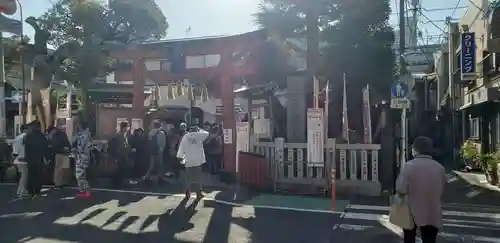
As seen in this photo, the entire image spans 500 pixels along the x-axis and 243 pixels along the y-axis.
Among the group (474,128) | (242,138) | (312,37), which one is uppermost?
(312,37)

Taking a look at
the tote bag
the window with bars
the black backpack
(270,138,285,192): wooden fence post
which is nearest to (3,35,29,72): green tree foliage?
the black backpack

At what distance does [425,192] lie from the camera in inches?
211

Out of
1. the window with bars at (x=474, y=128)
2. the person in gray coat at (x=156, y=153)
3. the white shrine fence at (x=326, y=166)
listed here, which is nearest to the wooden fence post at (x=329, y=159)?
the white shrine fence at (x=326, y=166)

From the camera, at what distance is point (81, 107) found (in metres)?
18.7

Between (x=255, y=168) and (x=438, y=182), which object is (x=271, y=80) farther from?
(x=438, y=182)

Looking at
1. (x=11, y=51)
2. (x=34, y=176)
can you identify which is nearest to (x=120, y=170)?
(x=34, y=176)

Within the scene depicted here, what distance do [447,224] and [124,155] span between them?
8888 millimetres

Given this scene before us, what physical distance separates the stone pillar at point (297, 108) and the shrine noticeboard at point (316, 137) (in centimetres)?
201

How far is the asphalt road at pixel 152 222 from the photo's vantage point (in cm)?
753

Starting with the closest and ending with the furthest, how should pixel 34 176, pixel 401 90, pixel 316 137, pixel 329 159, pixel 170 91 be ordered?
pixel 401 90
pixel 34 176
pixel 316 137
pixel 329 159
pixel 170 91

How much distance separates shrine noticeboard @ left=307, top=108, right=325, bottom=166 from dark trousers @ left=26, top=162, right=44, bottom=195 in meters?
6.37

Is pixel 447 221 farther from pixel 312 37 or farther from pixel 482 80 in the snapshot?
pixel 482 80

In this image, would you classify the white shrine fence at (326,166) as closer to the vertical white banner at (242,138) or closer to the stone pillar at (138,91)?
the vertical white banner at (242,138)

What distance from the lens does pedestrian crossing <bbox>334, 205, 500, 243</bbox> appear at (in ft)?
25.2
